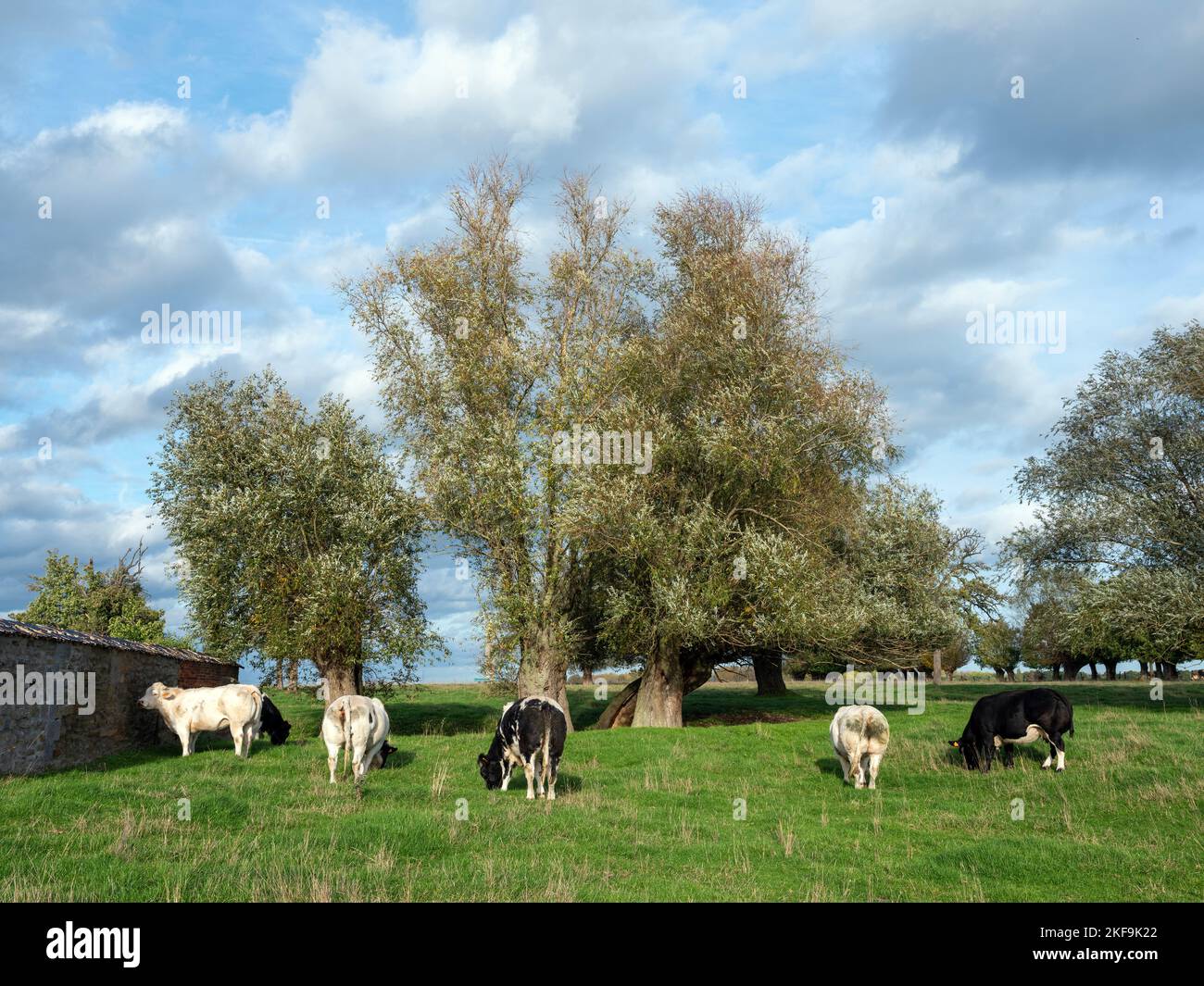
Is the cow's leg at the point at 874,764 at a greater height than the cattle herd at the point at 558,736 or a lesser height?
lesser

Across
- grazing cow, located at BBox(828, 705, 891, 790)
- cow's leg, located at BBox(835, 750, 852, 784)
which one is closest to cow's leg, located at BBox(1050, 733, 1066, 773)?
grazing cow, located at BBox(828, 705, 891, 790)

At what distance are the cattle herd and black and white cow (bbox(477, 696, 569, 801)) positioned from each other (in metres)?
0.02

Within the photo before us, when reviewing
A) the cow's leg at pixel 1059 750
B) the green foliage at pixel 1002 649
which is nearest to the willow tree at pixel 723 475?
the cow's leg at pixel 1059 750

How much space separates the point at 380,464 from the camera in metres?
34.0

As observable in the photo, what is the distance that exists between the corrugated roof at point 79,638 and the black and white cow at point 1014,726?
2117 cm

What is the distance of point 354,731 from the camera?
2034 centimetres

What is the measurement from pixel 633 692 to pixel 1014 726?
56.4ft

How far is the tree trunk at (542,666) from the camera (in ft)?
105

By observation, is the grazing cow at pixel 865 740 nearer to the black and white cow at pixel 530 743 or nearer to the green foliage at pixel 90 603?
the black and white cow at pixel 530 743

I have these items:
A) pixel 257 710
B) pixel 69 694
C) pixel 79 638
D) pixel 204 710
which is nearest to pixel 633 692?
pixel 257 710

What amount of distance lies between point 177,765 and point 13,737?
12.5 ft

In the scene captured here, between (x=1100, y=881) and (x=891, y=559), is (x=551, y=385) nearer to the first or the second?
(x=891, y=559)
